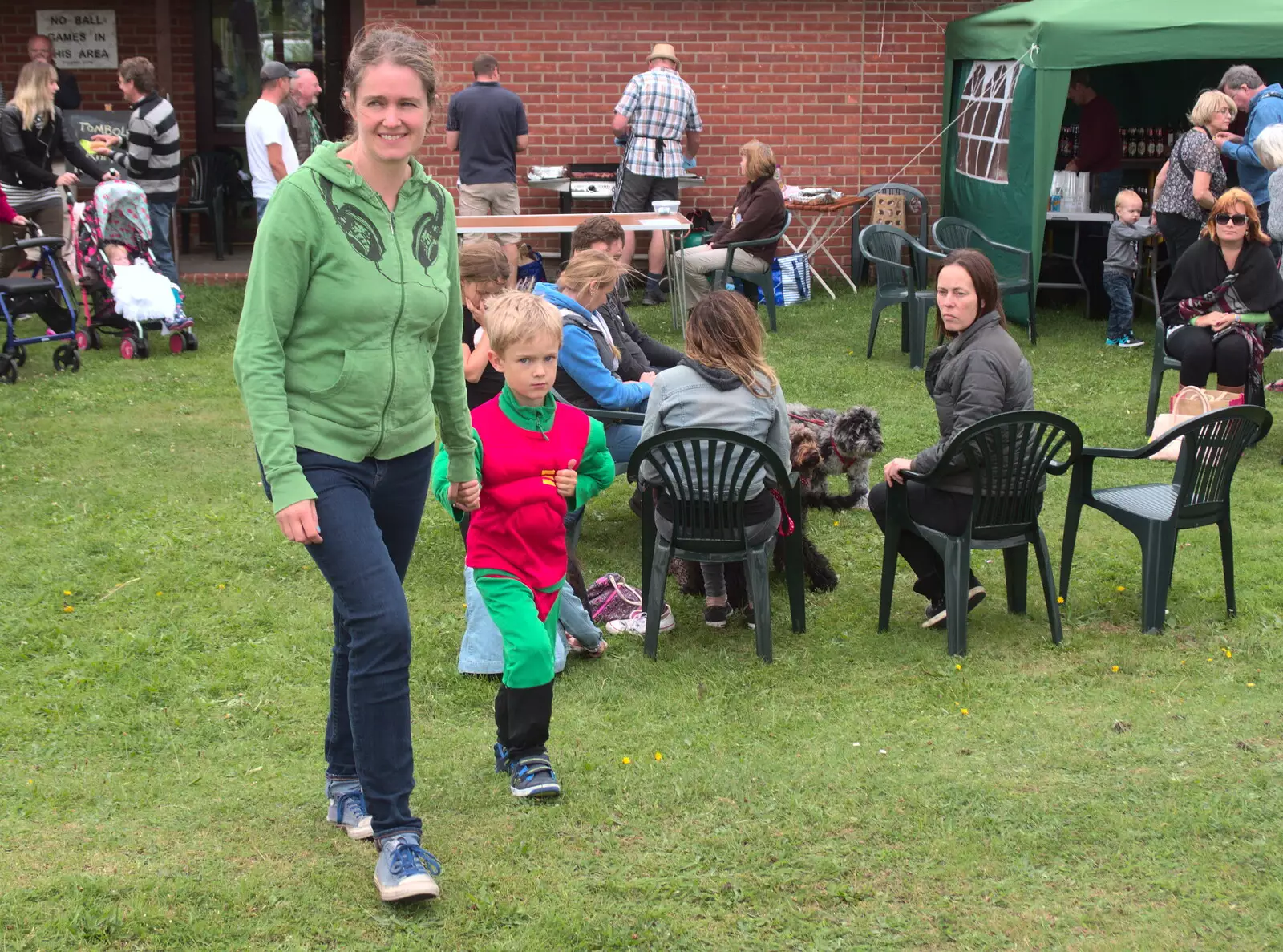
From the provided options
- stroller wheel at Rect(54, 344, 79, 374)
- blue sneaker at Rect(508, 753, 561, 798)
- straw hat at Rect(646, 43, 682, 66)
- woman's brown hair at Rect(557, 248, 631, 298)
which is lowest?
blue sneaker at Rect(508, 753, 561, 798)

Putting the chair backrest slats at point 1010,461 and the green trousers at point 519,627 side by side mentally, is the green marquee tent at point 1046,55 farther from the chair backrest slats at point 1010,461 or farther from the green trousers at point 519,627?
the green trousers at point 519,627

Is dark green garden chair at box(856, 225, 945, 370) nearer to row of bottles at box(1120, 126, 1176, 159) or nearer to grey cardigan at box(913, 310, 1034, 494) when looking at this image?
row of bottles at box(1120, 126, 1176, 159)

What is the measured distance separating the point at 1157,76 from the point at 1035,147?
4.12 metres

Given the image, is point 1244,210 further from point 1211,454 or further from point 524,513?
point 524,513

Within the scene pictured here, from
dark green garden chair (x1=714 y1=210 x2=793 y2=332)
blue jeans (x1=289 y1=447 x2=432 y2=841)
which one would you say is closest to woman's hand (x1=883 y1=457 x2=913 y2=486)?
blue jeans (x1=289 y1=447 x2=432 y2=841)

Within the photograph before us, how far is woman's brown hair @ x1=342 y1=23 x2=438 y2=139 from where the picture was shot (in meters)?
2.91

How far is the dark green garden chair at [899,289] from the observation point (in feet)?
32.2

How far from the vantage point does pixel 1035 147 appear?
10.9m

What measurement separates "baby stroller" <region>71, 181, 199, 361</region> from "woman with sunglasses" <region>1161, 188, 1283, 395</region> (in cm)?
688

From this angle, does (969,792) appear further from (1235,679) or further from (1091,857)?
(1235,679)

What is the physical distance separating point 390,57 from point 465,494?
1078mm

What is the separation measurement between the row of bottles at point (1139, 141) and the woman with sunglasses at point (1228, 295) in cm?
590

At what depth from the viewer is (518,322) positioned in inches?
149

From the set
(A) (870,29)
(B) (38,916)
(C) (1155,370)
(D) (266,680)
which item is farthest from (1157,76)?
(B) (38,916)
